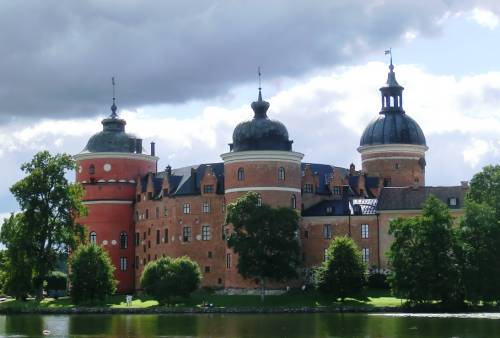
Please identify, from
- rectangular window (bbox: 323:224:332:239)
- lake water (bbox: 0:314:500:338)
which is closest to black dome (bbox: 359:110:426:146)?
rectangular window (bbox: 323:224:332:239)

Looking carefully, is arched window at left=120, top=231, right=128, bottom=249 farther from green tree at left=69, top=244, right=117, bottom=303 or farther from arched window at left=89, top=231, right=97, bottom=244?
green tree at left=69, top=244, right=117, bottom=303

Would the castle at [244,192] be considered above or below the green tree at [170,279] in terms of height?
above

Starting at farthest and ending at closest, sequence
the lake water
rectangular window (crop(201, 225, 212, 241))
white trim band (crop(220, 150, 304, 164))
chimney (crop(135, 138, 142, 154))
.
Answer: chimney (crop(135, 138, 142, 154)) < rectangular window (crop(201, 225, 212, 241)) < white trim band (crop(220, 150, 304, 164)) < the lake water

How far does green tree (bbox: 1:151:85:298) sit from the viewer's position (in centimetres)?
10844

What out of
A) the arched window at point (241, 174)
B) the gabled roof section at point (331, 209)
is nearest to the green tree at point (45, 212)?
the arched window at point (241, 174)

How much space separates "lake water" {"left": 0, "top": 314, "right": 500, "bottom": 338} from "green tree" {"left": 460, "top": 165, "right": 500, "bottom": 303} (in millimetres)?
5753

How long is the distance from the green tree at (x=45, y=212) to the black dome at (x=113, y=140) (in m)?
13.8

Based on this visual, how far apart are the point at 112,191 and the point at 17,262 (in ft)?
65.5

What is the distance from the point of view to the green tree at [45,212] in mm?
108438

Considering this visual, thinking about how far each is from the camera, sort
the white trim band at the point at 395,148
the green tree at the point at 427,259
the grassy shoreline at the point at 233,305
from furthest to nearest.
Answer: the white trim band at the point at 395,148, the grassy shoreline at the point at 233,305, the green tree at the point at 427,259

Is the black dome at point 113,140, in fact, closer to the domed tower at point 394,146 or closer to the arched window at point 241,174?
the arched window at point 241,174

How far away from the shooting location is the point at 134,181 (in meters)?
126

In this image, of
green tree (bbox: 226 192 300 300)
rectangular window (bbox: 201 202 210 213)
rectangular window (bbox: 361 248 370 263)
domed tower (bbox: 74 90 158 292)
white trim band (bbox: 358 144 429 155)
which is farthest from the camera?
white trim band (bbox: 358 144 429 155)

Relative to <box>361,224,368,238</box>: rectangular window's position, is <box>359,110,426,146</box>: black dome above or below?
above
